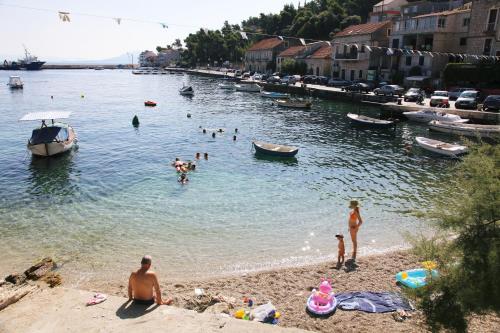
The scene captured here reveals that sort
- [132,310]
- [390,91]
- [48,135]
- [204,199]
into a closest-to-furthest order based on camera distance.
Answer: [132,310] < [204,199] < [48,135] < [390,91]

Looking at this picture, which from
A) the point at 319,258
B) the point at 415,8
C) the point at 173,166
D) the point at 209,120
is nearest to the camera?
the point at 319,258

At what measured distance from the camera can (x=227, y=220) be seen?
1897 centimetres

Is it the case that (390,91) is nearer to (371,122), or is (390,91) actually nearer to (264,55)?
(371,122)

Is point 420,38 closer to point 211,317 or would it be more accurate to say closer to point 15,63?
point 211,317

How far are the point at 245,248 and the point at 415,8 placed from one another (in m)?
74.4

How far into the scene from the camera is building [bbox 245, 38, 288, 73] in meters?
114

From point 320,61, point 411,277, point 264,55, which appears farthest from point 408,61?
point 411,277

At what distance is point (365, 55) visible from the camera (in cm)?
7238

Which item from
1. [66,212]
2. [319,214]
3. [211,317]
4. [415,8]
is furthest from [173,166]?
[415,8]

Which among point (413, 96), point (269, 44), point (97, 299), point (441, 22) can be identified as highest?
point (269, 44)

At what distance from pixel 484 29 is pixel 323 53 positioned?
3869 cm

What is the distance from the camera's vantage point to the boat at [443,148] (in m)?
30.6

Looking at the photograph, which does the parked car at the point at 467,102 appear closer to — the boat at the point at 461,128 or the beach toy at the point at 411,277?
the boat at the point at 461,128

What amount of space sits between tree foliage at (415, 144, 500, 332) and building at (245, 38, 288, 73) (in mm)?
108270
